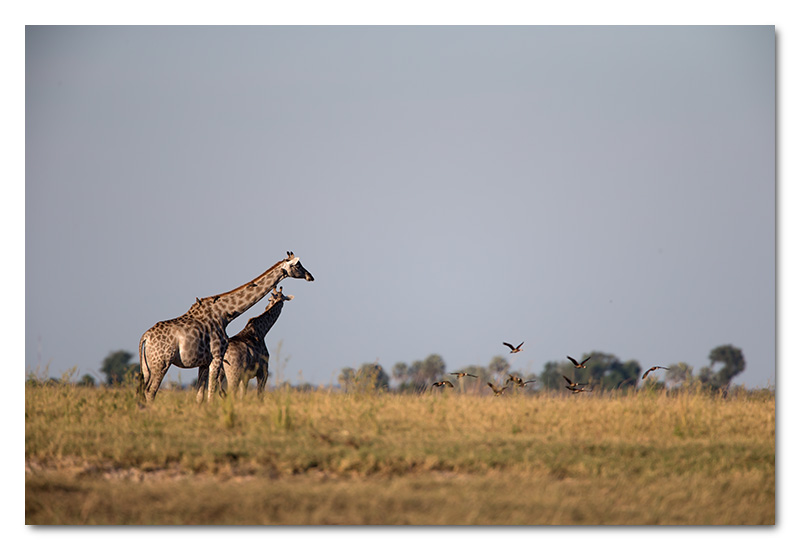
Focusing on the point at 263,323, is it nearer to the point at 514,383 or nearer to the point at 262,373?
the point at 262,373

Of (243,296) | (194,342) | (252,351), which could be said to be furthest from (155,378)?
(243,296)

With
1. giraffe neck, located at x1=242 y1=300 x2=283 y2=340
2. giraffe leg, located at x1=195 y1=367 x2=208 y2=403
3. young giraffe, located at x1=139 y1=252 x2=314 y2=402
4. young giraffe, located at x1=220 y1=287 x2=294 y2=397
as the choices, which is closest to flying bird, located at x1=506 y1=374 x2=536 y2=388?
young giraffe, located at x1=220 y1=287 x2=294 y2=397

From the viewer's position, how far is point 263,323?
15.1 meters

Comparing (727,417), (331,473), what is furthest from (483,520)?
(727,417)

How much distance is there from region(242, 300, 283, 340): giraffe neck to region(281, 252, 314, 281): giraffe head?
0.50 metres

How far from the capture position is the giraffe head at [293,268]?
15.1m

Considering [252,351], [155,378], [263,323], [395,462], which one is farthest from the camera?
[263,323]

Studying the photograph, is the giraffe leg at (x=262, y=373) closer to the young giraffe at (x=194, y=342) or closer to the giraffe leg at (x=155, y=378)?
the young giraffe at (x=194, y=342)

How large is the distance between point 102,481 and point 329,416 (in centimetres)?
331

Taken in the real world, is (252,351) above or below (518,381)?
above

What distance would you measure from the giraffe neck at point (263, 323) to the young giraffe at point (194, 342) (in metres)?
0.45

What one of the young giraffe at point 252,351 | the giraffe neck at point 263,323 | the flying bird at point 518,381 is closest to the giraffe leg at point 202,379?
the young giraffe at point 252,351

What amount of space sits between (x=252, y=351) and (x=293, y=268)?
155cm
